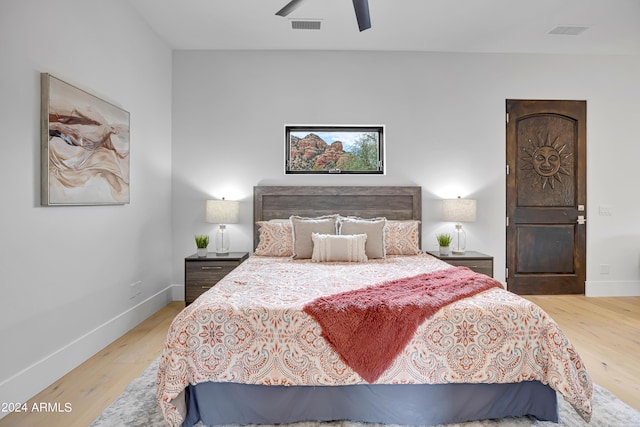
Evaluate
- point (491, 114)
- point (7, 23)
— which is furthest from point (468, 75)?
point (7, 23)

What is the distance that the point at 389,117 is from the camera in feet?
13.6

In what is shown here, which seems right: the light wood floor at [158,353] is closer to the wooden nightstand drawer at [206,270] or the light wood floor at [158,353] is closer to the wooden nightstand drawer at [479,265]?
the wooden nightstand drawer at [206,270]

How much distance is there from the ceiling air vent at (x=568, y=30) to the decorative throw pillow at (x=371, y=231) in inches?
107

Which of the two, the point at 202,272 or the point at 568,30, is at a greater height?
the point at 568,30

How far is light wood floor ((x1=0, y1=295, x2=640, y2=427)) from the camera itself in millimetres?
1990

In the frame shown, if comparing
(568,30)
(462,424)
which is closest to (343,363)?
(462,424)

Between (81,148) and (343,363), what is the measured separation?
7.68 ft

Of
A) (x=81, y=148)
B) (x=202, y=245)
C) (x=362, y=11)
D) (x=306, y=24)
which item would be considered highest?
(x=306, y=24)

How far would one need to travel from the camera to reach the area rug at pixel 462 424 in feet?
5.92

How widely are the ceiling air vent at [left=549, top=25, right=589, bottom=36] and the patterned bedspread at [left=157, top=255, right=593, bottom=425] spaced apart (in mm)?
3301

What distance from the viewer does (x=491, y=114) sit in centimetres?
418

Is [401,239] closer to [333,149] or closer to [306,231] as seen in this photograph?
[306,231]

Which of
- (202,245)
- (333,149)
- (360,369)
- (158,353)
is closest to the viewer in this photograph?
(360,369)

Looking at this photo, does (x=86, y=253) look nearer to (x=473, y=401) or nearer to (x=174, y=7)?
(x=174, y=7)
